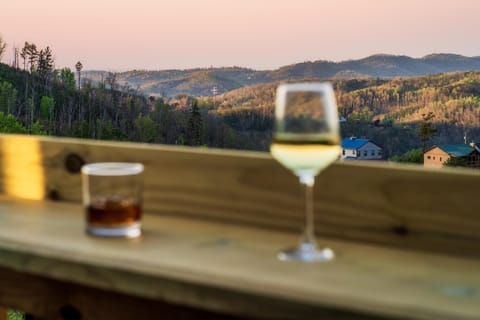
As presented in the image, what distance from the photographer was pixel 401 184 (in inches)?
44.1

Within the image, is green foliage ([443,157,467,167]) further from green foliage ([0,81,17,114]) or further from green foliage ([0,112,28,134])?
green foliage ([0,81,17,114])

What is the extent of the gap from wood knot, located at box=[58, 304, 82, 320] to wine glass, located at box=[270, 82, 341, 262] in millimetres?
345

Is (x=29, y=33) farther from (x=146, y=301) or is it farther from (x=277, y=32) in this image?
(x=146, y=301)

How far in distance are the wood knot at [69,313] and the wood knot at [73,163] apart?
392 mm

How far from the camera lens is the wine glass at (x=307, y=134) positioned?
40.1 inches

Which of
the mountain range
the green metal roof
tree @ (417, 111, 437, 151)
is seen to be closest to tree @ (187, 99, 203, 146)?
the mountain range

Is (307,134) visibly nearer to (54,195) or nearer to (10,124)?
(54,195)

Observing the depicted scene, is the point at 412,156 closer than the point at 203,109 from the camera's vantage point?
Yes

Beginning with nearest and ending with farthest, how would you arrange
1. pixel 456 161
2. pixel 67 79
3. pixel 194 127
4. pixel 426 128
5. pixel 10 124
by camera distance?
pixel 426 128 < pixel 456 161 < pixel 194 127 < pixel 10 124 < pixel 67 79

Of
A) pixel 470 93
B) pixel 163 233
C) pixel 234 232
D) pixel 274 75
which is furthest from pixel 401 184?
pixel 470 93

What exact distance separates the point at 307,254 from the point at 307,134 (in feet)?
0.57

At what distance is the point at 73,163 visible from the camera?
59.0 inches

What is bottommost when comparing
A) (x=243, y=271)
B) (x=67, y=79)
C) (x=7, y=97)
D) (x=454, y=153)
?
(x=454, y=153)

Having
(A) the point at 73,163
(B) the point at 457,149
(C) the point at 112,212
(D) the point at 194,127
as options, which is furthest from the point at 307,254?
(D) the point at 194,127
